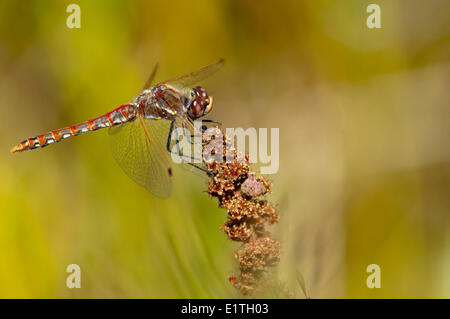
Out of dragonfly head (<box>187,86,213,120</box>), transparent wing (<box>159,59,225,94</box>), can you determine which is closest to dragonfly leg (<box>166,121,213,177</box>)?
dragonfly head (<box>187,86,213,120</box>)

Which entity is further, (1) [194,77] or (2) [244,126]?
(1) [194,77]

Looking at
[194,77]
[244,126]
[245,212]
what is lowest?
[245,212]

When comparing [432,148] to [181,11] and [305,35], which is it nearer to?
[305,35]

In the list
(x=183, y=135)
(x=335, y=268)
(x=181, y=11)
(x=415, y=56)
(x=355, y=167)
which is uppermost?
(x=181, y=11)

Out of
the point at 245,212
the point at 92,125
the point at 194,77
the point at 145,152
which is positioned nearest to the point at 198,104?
the point at 194,77

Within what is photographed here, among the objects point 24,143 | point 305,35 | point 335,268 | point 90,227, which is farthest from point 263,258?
point 305,35

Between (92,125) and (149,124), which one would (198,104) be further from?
(92,125)

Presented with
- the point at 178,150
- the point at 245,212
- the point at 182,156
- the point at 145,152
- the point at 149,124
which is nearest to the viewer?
the point at 245,212
